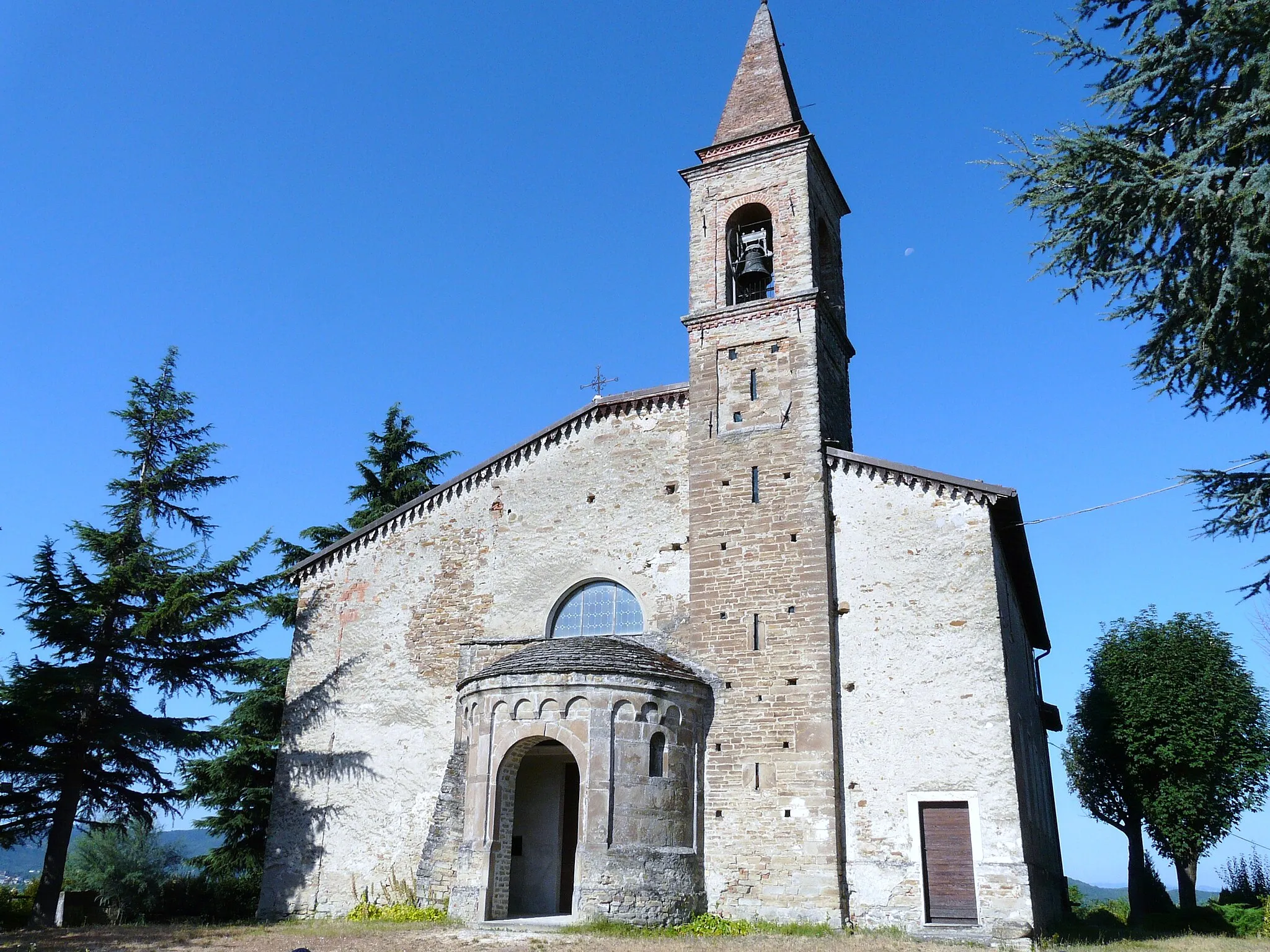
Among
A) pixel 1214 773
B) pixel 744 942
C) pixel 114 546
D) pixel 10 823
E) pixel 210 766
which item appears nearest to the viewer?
pixel 744 942

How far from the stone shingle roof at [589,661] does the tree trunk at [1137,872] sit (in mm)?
14687

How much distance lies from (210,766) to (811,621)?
45.0 feet

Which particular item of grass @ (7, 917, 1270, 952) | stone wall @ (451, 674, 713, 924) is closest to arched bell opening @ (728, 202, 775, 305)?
stone wall @ (451, 674, 713, 924)

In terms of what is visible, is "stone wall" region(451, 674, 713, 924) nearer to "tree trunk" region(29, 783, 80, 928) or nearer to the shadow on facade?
the shadow on facade

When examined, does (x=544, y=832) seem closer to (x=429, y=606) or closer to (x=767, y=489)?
(x=429, y=606)

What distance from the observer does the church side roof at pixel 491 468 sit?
66.3 ft

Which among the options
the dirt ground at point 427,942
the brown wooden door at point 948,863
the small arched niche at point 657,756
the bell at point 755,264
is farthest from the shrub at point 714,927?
the bell at point 755,264

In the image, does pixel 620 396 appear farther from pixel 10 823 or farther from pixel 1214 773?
pixel 1214 773

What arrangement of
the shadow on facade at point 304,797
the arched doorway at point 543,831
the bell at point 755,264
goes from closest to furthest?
the arched doorway at point 543,831, the shadow on facade at point 304,797, the bell at point 755,264

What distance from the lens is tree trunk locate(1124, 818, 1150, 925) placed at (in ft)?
77.8

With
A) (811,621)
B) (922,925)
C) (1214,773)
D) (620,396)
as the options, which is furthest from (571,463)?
(1214,773)

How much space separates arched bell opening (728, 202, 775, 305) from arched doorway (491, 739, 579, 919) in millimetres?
9742

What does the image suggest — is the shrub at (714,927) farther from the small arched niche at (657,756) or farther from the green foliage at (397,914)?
the green foliage at (397,914)

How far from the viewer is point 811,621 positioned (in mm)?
16906
